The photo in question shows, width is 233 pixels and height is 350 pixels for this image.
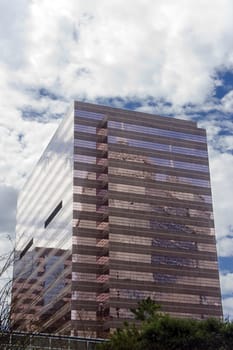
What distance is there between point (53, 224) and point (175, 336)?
81642 millimetres

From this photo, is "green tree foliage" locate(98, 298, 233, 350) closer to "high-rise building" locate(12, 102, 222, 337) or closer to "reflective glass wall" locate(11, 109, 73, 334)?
"high-rise building" locate(12, 102, 222, 337)

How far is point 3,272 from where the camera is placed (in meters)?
9.00

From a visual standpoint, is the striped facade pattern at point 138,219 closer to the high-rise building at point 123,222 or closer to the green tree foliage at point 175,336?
the high-rise building at point 123,222

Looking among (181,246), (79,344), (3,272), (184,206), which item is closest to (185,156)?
(184,206)

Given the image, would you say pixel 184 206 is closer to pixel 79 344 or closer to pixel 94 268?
pixel 94 268

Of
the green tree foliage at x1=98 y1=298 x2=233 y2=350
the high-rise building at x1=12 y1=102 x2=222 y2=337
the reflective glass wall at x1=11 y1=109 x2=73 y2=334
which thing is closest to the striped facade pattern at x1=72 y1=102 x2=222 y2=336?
the high-rise building at x1=12 y1=102 x2=222 y2=337

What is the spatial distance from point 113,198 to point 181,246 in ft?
53.4

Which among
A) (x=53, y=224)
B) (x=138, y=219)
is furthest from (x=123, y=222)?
(x=53, y=224)

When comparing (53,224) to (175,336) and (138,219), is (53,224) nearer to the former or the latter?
(138,219)

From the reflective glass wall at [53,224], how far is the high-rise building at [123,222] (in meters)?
0.31

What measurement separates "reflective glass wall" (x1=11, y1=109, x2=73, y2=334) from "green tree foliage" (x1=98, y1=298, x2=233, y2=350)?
5357 cm

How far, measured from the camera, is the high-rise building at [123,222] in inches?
4080

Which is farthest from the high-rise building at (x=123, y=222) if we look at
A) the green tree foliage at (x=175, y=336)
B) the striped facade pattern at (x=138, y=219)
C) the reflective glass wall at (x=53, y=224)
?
the green tree foliage at (x=175, y=336)

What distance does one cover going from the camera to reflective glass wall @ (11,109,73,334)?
348ft
